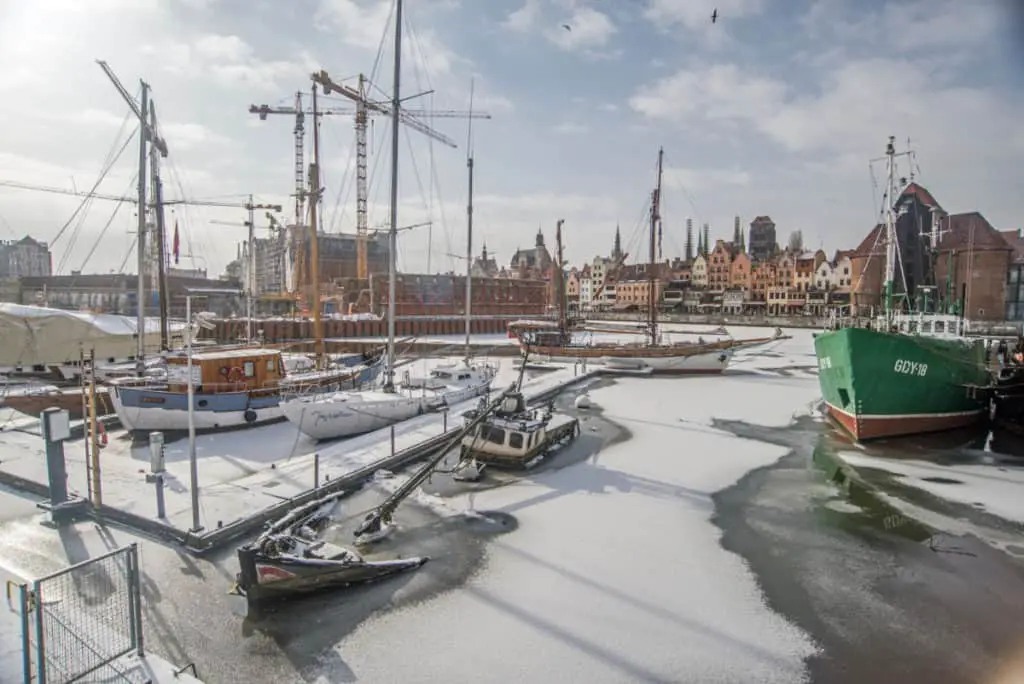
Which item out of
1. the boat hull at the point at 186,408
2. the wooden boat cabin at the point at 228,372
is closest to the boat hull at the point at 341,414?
the boat hull at the point at 186,408

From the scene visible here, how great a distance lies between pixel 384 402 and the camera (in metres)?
19.9

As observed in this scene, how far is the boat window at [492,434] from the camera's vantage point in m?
16.1

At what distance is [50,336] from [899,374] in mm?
36282

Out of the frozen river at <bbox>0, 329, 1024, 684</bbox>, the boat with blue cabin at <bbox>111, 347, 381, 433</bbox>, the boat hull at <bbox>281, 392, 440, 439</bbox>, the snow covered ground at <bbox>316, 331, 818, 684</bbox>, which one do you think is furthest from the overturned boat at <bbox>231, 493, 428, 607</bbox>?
the boat with blue cabin at <bbox>111, 347, 381, 433</bbox>

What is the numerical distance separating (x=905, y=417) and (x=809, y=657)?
17.3 m

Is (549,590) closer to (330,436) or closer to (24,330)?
(330,436)

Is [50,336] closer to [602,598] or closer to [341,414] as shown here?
[341,414]

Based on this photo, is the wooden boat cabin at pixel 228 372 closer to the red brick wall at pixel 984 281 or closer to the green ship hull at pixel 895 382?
the green ship hull at pixel 895 382

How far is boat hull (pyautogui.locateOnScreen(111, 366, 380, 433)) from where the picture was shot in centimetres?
1950

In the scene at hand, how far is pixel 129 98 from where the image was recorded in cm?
2397

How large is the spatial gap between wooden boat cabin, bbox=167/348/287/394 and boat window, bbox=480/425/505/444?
1004 centimetres

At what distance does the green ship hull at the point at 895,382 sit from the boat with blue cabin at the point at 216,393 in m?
19.9

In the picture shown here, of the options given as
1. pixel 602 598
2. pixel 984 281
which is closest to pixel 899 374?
pixel 602 598

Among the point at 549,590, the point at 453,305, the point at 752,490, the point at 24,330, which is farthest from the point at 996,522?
the point at 453,305
